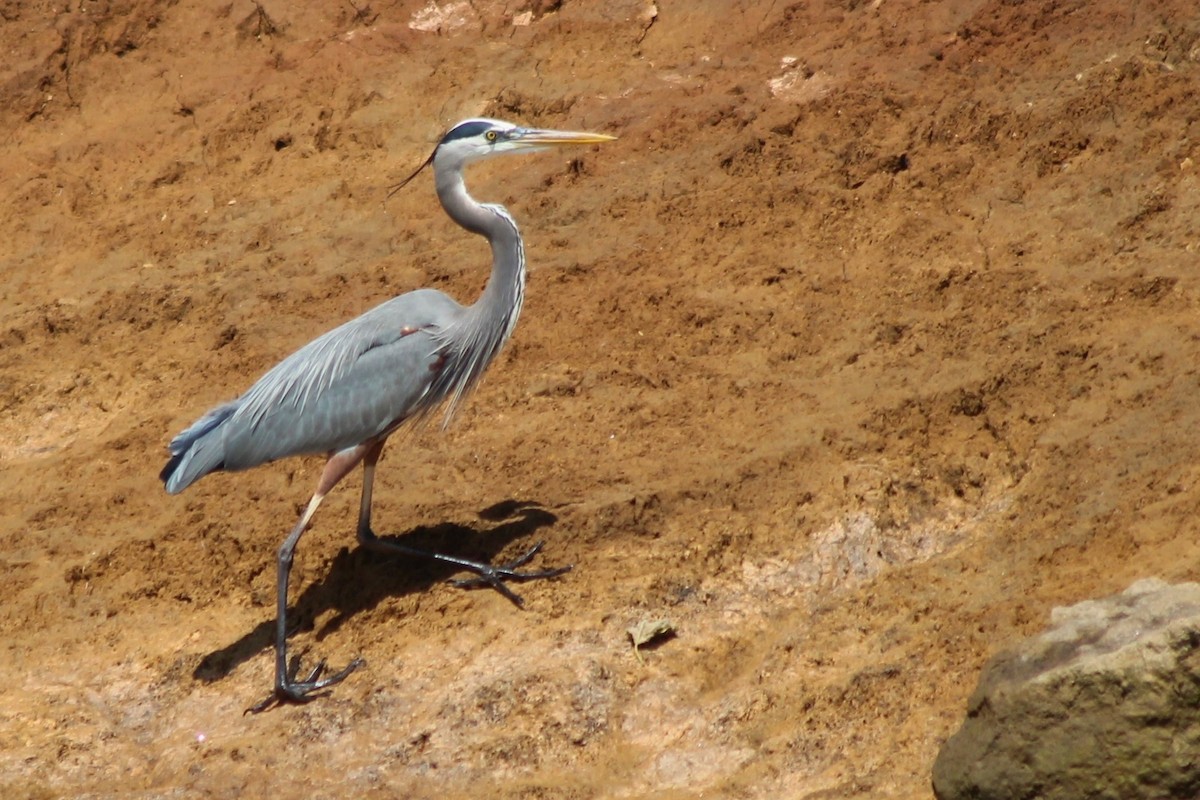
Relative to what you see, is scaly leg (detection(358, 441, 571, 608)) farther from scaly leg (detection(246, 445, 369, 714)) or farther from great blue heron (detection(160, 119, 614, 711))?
scaly leg (detection(246, 445, 369, 714))

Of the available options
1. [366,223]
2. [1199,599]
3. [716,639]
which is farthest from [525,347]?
[1199,599]

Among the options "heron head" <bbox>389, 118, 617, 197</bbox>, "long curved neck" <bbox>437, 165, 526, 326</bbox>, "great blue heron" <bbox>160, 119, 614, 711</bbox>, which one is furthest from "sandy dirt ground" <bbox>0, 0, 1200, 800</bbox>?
"heron head" <bbox>389, 118, 617, 197</bbox>

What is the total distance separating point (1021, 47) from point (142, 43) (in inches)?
241

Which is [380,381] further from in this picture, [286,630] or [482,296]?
[286,630]

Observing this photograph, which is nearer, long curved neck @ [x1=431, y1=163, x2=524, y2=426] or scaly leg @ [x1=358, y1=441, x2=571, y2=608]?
scaly leg @ [x1=358, y1=441, x2=571, y2=608]

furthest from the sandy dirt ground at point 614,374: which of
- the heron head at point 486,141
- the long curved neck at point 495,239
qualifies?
the heron head at point 486,141

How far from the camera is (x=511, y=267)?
6.97 meters

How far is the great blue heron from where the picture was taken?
6641 mm

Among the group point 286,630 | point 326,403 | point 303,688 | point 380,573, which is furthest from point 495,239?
point 303,688

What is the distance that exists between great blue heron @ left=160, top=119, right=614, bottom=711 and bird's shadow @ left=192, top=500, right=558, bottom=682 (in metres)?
0.15

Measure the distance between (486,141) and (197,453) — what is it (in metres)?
1.92

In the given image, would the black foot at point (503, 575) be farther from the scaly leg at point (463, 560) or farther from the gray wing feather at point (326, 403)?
the gray wing feather at point (326, 403)

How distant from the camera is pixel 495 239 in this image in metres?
6.94

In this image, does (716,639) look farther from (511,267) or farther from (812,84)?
(812,84)
